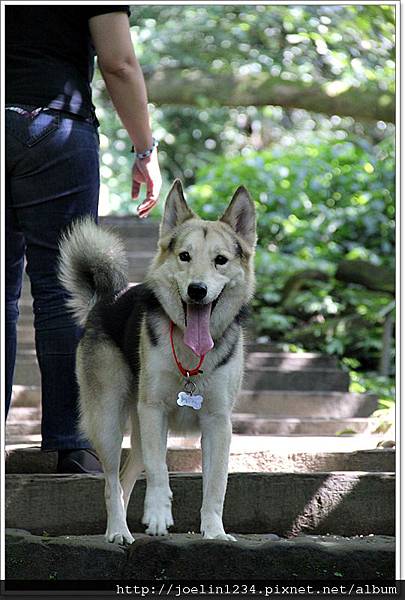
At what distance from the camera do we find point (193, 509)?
400cm

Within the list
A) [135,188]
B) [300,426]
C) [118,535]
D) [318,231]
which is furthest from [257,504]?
[318,231]

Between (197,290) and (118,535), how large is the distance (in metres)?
0.96

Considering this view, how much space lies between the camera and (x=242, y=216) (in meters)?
3.91

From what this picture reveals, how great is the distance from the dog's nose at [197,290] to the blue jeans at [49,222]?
0.82 m

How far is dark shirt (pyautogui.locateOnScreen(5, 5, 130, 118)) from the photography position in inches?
157

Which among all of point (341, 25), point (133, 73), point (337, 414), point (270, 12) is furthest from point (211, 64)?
point (133, 73)

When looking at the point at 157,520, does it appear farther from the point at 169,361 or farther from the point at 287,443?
the point at 287,443

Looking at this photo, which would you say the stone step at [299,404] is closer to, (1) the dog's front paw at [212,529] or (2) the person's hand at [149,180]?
(2) the person's hand at [149,180]

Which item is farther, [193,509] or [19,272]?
[19,272]

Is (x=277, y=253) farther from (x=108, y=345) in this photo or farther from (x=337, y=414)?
(x=108, y=345)

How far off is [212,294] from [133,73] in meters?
1.07

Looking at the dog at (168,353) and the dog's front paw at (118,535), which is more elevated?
the dog at (168,353)

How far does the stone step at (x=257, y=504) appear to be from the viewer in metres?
3.92

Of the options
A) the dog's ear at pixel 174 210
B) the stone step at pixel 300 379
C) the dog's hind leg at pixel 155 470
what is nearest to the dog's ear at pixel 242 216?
the dog's ear at pixel 174 210
